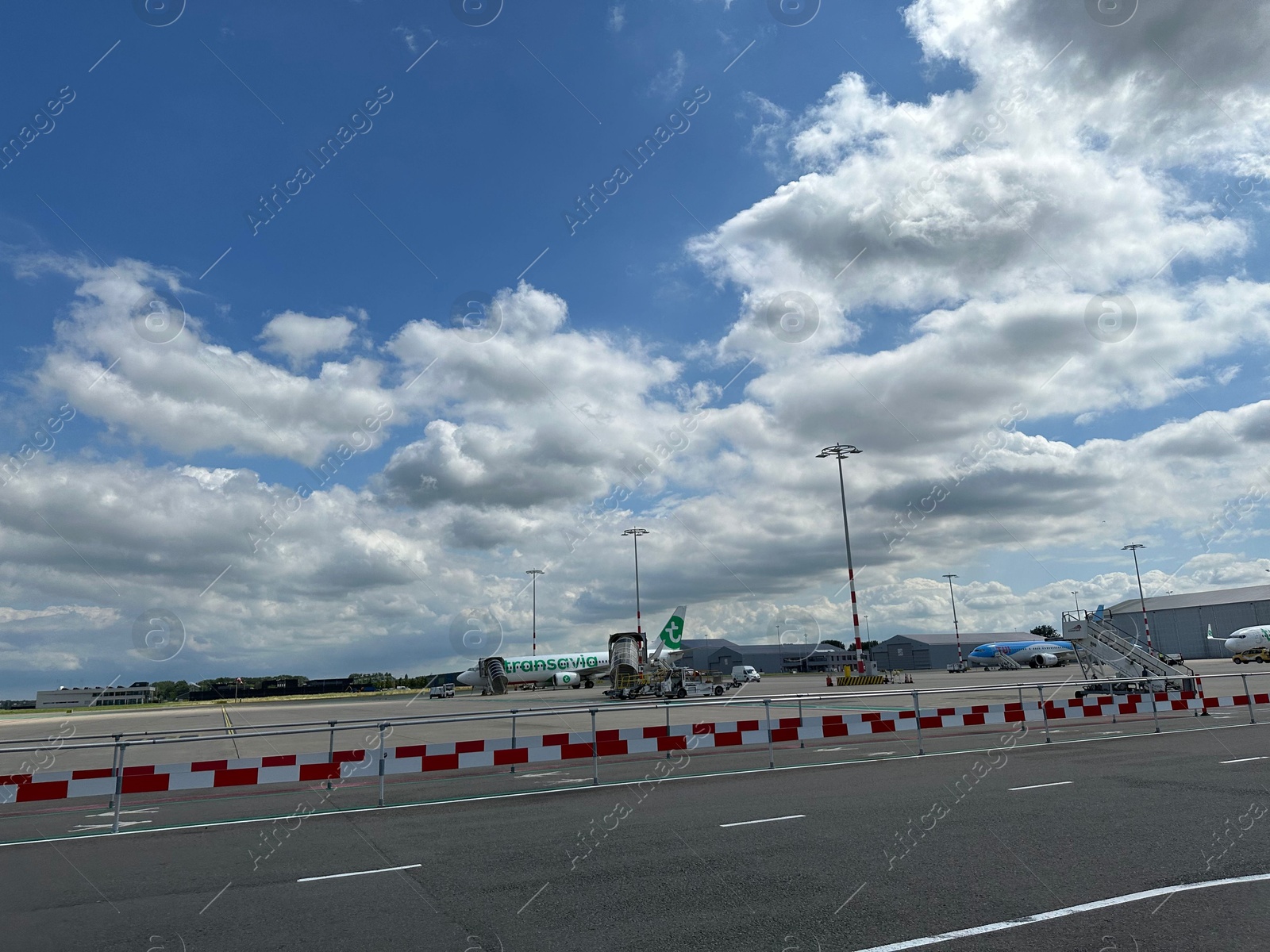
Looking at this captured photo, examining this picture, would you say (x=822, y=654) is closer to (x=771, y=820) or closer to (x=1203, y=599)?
(x=1203, y=599)

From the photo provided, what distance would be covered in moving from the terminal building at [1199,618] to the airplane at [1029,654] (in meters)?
9.11

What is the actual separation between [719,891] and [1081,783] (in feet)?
26.8

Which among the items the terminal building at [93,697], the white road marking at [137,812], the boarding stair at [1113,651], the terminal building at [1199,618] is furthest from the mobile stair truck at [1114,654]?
the terminal building at [93,697]

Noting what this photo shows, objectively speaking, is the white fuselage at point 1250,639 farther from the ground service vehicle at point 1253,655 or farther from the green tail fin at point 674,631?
the green tail fin at point 674,631

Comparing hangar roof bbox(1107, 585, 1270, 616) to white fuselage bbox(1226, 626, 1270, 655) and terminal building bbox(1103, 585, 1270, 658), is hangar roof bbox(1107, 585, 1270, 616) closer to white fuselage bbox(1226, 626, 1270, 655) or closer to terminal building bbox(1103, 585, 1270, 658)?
terminal building bbox(1103, 585, 1270, 658)

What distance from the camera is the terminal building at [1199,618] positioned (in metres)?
105

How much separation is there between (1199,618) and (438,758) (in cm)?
12777

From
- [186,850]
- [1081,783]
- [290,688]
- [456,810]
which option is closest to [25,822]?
[186,850]

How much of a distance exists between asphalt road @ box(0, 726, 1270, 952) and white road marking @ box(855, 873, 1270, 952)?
Answer: 9 centimetres

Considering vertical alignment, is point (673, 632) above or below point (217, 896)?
above

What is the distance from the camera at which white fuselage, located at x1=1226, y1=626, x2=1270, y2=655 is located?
7519 centimetres

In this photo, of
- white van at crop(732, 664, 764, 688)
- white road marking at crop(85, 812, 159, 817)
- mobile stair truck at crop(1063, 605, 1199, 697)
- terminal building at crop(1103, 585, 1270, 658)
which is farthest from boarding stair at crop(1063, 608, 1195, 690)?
terminal building at crop(1103, 585, 1270, 658)

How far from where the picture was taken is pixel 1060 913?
20.4 ft

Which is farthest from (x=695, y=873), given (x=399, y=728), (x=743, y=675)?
(x=743, y=675)
